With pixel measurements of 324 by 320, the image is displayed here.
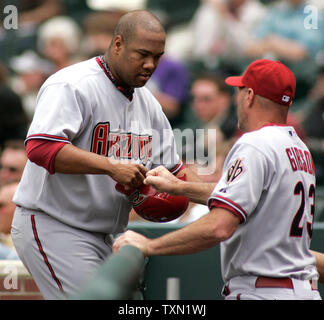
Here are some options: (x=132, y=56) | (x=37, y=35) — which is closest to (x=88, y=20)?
(x=37, y=35)

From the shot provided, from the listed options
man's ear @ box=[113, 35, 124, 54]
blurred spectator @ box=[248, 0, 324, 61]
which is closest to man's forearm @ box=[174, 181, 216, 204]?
man's ear @ box=[113, 35, 124, 54]

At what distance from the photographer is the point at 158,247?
2527 millimetres

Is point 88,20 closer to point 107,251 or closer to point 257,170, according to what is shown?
point 107,251

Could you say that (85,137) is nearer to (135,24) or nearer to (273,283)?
(135,24)

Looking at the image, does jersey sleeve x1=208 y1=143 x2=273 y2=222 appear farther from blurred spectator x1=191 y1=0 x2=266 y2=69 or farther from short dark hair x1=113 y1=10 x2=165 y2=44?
blurred spectator x1=191 y1=0 x2=266 y2=69

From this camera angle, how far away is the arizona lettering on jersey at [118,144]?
3148 mm

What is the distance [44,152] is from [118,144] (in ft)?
1.51

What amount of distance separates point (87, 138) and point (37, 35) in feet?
19.2

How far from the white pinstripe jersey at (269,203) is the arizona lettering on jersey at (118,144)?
0.68 m

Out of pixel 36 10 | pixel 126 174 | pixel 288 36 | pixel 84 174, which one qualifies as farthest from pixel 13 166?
pixel 36 10

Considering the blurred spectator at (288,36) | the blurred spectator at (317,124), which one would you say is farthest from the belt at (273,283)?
the blurred spectator at (288,36)

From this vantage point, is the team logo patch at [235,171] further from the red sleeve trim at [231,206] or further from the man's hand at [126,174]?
the man's hand at [126,174]

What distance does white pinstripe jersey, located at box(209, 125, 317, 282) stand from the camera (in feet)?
8.50

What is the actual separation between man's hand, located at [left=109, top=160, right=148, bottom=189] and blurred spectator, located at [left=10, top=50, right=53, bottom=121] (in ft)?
15.9
